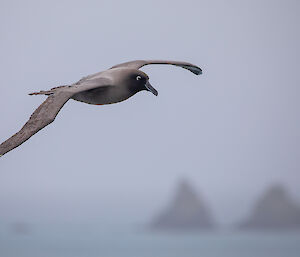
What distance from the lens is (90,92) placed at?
760 inches

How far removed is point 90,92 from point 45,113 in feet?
7.67

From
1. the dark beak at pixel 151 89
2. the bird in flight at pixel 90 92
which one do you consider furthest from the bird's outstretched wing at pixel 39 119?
the dark beak at pixel 151 89

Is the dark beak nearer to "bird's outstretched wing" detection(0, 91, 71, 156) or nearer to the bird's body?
the bird's body

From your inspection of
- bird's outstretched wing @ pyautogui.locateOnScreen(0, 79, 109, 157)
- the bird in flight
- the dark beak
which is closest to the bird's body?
the bird in flight

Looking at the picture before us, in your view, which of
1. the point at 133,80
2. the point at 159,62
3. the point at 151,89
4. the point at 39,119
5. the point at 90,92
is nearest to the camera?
the point at 39,119

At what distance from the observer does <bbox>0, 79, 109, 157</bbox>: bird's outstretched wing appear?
16.4m

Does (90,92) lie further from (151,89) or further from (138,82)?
(151,89)

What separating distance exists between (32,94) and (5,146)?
2.45m

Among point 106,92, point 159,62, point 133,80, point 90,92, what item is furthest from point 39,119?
point 159,62

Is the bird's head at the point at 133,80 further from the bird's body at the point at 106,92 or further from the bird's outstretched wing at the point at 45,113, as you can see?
the bird's outstretched wing at the point at 45,113

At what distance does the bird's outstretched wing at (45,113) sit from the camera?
16.4 m

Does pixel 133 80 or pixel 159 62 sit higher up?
pixel 159 62

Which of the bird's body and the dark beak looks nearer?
the bird's body

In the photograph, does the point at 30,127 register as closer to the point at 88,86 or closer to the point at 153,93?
the point at 88,86
